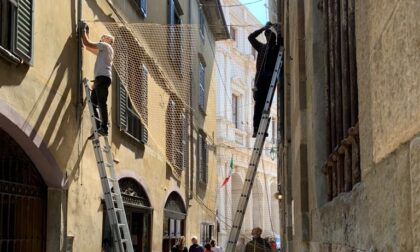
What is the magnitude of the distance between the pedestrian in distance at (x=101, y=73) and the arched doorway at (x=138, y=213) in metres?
2.04

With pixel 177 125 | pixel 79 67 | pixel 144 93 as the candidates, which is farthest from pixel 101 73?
pixel 177 125

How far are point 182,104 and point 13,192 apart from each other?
7132 millimetres

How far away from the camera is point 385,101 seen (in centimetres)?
192

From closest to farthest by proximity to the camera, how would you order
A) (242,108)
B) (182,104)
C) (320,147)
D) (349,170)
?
(349,170) < (320,147) < (182,104) < (242,108)

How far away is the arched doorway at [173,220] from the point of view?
49.8ft

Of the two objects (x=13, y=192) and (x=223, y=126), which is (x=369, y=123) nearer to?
(x=13, y=192)

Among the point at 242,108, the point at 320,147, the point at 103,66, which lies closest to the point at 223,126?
the point at 242,108

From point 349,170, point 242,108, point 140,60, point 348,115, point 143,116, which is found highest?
point 242,108

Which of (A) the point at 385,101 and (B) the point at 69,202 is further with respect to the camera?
(B) the point at 69,202

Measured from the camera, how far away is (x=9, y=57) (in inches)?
277

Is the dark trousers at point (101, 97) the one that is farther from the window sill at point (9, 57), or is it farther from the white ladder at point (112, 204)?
the window sill at point (9, 57)

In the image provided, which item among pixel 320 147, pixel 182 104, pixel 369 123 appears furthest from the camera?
pixel 182 104

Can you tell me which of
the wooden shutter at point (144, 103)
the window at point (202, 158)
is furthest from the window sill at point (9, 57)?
the window at point (202, 158)

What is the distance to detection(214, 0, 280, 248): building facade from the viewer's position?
2984cm
